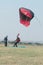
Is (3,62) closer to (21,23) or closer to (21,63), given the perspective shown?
(21,63)

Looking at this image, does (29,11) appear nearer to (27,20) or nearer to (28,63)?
(27,20)

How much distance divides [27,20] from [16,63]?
17076 millimetres

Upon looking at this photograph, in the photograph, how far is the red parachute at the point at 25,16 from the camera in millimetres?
32875

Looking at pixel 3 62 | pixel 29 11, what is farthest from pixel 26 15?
pixel 3 62

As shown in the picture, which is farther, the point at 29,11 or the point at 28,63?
the point at 29,11

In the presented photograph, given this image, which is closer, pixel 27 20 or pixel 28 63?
pixel 28 63

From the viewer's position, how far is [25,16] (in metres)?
34.0

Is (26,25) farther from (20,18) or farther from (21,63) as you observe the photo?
(21,63)

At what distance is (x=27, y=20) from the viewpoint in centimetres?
3419

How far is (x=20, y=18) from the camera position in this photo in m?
34.0

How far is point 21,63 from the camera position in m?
17.3

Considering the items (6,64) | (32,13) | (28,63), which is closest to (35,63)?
(28,63)

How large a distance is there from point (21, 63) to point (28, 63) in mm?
349

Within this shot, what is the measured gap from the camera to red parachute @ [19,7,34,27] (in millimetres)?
32875
